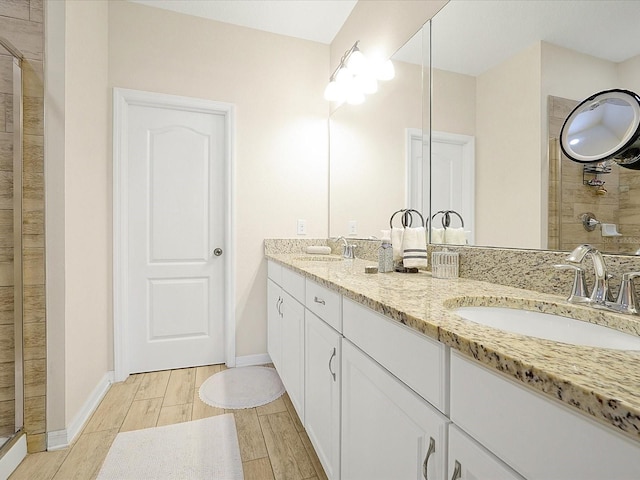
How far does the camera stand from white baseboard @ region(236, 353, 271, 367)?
2.53m

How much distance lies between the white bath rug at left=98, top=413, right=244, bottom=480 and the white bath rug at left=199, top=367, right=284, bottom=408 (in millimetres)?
191

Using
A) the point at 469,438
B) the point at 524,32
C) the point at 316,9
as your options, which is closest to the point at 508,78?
the point at 524,32

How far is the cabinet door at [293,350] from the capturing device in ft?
5.19

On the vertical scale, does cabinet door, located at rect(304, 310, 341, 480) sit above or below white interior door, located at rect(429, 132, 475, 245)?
below

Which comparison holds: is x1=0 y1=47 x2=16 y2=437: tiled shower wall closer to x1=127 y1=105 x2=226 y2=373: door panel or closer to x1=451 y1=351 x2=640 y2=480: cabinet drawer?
x1=127 y1=105 x2=226 y2=373: door panel

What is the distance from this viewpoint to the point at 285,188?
2664mm

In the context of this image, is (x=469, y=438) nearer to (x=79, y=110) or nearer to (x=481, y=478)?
(x=481, y=478)

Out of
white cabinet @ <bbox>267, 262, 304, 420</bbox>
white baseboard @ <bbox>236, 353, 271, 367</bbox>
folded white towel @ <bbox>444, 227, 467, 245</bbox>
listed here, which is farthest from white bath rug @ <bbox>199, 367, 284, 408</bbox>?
folded white towel @ <bbox>444, 227, 467, 245</bbox>

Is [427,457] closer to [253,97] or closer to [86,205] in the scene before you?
[86,205]

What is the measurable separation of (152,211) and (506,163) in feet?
7.33

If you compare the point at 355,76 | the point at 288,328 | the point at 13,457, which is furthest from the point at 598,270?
the point at 13,457

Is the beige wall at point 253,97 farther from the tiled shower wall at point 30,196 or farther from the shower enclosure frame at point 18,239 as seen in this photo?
the shower enclosure frame at point 18,239

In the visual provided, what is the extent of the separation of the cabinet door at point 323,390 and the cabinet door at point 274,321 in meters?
0.60

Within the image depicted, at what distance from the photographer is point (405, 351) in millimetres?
758
